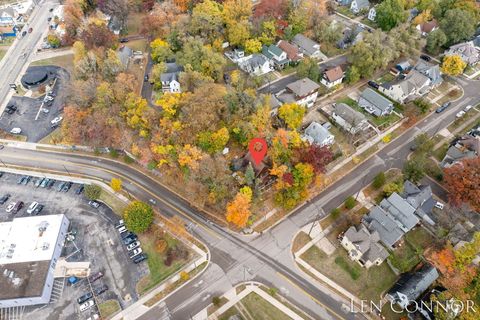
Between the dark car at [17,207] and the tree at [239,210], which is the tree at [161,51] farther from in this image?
the tree at [239,210]

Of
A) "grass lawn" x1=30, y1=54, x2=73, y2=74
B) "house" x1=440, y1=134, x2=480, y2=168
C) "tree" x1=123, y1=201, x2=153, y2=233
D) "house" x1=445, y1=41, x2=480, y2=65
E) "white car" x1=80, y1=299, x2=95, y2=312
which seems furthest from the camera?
"grass lawn" x1=30, y1=54, x2=73, y2=74

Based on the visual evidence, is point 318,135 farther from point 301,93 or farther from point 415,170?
point 415,170

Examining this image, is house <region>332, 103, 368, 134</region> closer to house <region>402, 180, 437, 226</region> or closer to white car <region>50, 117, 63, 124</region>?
house <region>402, 180, 437, 226</region>

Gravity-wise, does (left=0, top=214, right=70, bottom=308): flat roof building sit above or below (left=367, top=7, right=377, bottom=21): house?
below

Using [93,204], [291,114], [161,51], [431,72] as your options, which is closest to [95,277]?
[93,204]

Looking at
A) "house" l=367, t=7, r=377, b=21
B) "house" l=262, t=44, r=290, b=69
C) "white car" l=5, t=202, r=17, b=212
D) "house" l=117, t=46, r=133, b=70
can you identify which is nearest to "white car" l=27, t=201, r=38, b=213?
"white car" l=5, t=202, r=17, b=212

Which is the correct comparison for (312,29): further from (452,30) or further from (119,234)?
(119,234)
